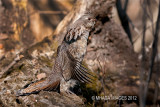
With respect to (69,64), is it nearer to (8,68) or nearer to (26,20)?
(8,68)

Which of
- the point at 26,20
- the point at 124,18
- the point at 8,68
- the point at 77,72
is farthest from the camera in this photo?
the point at 26,20

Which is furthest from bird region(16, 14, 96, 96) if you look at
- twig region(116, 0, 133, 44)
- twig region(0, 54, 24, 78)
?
twig region(116, 0, 133, 44)

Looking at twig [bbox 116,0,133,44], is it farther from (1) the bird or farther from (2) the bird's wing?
(2) the bird's wing

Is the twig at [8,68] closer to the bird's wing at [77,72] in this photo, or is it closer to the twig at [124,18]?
the bird's wing at [77,72]

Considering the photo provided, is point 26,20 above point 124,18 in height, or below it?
above

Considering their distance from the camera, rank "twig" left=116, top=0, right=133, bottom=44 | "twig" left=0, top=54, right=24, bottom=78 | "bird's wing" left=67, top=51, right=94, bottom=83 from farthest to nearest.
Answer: "twig" left=116, top=0, right=133, bottom=44 < "twig" left=0, top=54, right=24, bottom=78 < "bird's wing" left=67, top=51, right=94, bottom=83

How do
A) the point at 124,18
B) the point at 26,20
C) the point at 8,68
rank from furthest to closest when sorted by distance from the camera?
the point at 26,20
the point at 124,18
the point at 8,68

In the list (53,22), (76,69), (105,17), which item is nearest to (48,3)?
(53,22)

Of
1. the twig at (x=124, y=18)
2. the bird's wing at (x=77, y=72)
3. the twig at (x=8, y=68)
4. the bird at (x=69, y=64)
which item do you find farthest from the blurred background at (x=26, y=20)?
the bird's wing at (x=77, y=72)

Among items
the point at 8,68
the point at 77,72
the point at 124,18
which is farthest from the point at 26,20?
the point at 77,72
